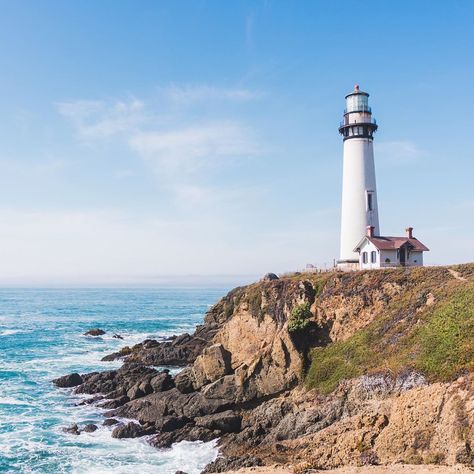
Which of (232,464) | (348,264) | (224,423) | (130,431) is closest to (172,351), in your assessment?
(348,264)

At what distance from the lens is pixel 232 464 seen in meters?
24.3

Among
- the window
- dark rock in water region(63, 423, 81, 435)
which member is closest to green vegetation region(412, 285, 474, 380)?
Answer: the window

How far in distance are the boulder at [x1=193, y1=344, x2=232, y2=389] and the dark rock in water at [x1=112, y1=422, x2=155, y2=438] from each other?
550 centimetres

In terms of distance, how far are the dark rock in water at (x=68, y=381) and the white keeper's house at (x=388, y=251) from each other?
1090 inches

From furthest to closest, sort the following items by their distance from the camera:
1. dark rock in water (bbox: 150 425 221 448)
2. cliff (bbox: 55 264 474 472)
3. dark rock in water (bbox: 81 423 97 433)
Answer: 1. dark rock in water (bbox: 81 423 97 433)
2. dark rock in water (bbox: 150 425 221 448)
3. cliff (bbox: 55 264 474 472)

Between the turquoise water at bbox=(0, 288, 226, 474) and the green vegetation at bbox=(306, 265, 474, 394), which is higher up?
the green vegetation at bbox=(306, 265, 474, 394)

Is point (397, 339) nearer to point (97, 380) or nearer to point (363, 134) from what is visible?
point (363, 134)

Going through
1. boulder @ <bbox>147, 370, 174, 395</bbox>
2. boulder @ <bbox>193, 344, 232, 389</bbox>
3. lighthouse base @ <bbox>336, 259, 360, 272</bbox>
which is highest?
lighthouse base @ <bbox>336, 259, 360, 272</bbox>

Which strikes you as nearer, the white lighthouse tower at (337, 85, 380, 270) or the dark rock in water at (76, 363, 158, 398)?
the dark rock in water at (76, 363, 158, 398)

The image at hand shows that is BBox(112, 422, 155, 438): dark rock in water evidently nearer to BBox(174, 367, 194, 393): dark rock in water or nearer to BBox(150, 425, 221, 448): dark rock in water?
BBox(150, 425, 221, 448): dark rock in water

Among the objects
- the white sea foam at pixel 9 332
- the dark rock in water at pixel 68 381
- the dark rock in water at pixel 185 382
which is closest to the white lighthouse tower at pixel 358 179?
the dark rock in water at pixel 185 382

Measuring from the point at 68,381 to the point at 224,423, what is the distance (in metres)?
19.3

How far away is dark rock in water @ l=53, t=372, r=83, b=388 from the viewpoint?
4266 cm

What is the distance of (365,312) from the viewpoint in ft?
109
